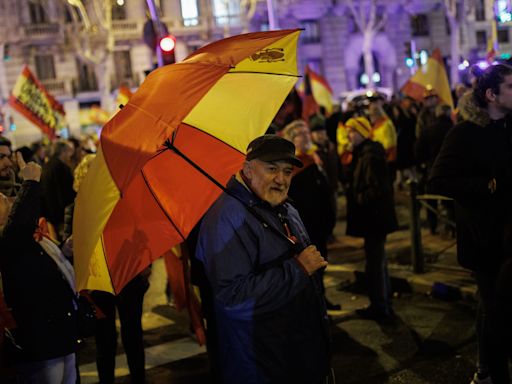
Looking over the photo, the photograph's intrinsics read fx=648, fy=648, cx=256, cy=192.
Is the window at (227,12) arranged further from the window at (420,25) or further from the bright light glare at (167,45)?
the bright light glare at (167,45)

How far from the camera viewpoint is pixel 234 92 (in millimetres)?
3742

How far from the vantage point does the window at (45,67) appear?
42406 mm

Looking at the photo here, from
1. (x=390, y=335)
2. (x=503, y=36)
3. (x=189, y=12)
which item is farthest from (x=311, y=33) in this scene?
(x=390, y=335)

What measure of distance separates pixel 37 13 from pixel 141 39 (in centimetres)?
687

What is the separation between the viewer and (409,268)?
7930 millimetres

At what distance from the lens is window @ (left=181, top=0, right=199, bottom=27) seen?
144ft

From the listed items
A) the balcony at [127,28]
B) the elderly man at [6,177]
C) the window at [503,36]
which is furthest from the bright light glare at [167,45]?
the window at [503,36]

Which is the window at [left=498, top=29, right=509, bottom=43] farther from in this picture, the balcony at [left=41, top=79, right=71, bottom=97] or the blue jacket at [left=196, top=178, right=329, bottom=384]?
the blue jacket at [left=196, top=178, right=329, bottom=384]

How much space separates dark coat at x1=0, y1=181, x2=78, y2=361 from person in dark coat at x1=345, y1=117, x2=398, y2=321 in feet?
11.2

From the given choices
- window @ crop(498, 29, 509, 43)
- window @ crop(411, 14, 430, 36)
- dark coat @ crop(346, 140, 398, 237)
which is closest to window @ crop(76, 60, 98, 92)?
window @ crop(411, 14, 430, 36)

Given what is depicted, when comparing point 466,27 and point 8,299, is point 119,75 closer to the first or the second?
point 466,27

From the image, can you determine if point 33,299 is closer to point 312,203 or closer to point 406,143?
point 312,203

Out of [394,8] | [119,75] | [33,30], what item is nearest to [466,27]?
[394,8]

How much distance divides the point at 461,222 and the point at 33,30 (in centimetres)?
4198
